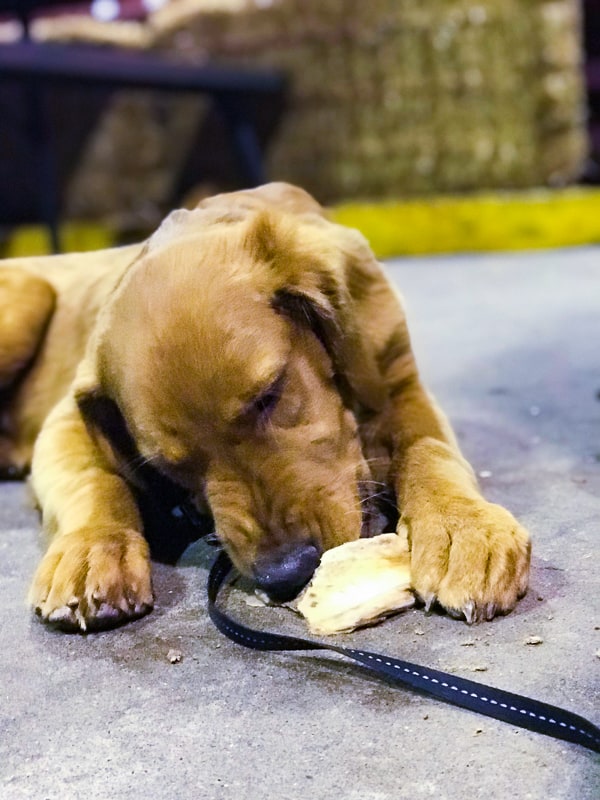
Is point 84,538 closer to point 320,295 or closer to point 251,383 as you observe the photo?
point 251,383

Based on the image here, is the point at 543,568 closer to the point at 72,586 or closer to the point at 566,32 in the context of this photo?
the point at 72,586

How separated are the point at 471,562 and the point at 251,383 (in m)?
0.55

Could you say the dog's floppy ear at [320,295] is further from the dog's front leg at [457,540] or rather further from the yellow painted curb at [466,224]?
the yellow painted curb at [466,224]

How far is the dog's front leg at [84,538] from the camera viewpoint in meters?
1.88

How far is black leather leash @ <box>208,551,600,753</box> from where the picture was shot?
1335mm

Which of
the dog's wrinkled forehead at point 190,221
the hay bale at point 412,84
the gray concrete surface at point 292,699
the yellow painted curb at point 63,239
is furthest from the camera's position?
the yellow painted curb at point 63,239

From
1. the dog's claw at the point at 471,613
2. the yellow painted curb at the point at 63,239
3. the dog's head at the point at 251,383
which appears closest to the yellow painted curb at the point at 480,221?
the yellow painted curb at the point at 63,239

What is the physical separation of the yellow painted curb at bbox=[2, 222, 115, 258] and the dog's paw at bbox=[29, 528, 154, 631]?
686 cm

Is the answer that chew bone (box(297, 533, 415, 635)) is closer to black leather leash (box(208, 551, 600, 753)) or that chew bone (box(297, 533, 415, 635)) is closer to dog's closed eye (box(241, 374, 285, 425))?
black leather leash (box(208, 551, 600, 753))

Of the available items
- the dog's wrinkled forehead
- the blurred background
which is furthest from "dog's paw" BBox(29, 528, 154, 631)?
the blurred background

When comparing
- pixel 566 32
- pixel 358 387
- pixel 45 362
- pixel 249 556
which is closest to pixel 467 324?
pixel 45 362

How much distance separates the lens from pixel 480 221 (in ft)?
26.7

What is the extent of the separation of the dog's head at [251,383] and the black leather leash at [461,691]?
138mm

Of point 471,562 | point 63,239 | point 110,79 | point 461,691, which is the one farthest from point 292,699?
point 63,239
